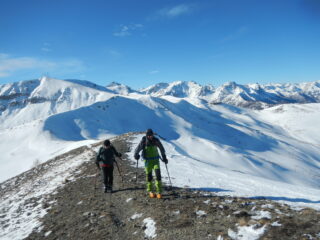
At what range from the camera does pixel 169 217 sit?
31.7 ft

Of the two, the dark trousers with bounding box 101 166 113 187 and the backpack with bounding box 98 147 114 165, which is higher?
the backpack with bounding box 98 147 114 165

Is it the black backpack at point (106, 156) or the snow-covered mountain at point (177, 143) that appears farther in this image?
the snow-covered mountain at point (177, 143)

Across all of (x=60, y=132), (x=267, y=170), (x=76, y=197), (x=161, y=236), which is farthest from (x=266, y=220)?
(x=60, y=132)

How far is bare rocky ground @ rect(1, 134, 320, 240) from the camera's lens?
25.8 ft

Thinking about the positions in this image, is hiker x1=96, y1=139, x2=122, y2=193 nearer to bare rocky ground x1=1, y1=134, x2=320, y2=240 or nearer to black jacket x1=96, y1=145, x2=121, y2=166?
black jacket x1=96, y1=145, x2=121, y2=166

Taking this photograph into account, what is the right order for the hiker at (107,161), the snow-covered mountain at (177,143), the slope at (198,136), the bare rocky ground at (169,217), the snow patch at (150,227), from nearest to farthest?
the bare rocky ground at (169,217), the snow patch at (150,227), the hiker at (107,161), the snow-covered mountain at (177,143), the slope at (198,136)

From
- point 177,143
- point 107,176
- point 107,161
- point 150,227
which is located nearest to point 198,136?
point 177,143

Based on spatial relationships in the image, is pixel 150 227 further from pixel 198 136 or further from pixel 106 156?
pixel 198 136

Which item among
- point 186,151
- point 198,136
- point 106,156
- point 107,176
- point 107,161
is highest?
point 106,156

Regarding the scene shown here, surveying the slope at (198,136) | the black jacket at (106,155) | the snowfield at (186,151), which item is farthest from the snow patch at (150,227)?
the slope at (198,136)

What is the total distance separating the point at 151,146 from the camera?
1270 cm

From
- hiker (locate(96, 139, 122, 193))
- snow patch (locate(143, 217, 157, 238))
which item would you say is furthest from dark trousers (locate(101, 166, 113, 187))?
snow patch (locate(143, 217, 157, 238))

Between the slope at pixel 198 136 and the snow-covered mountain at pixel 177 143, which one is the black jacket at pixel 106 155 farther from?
the slope at pixel 198 136

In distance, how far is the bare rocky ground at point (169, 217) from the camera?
7.88 meters
